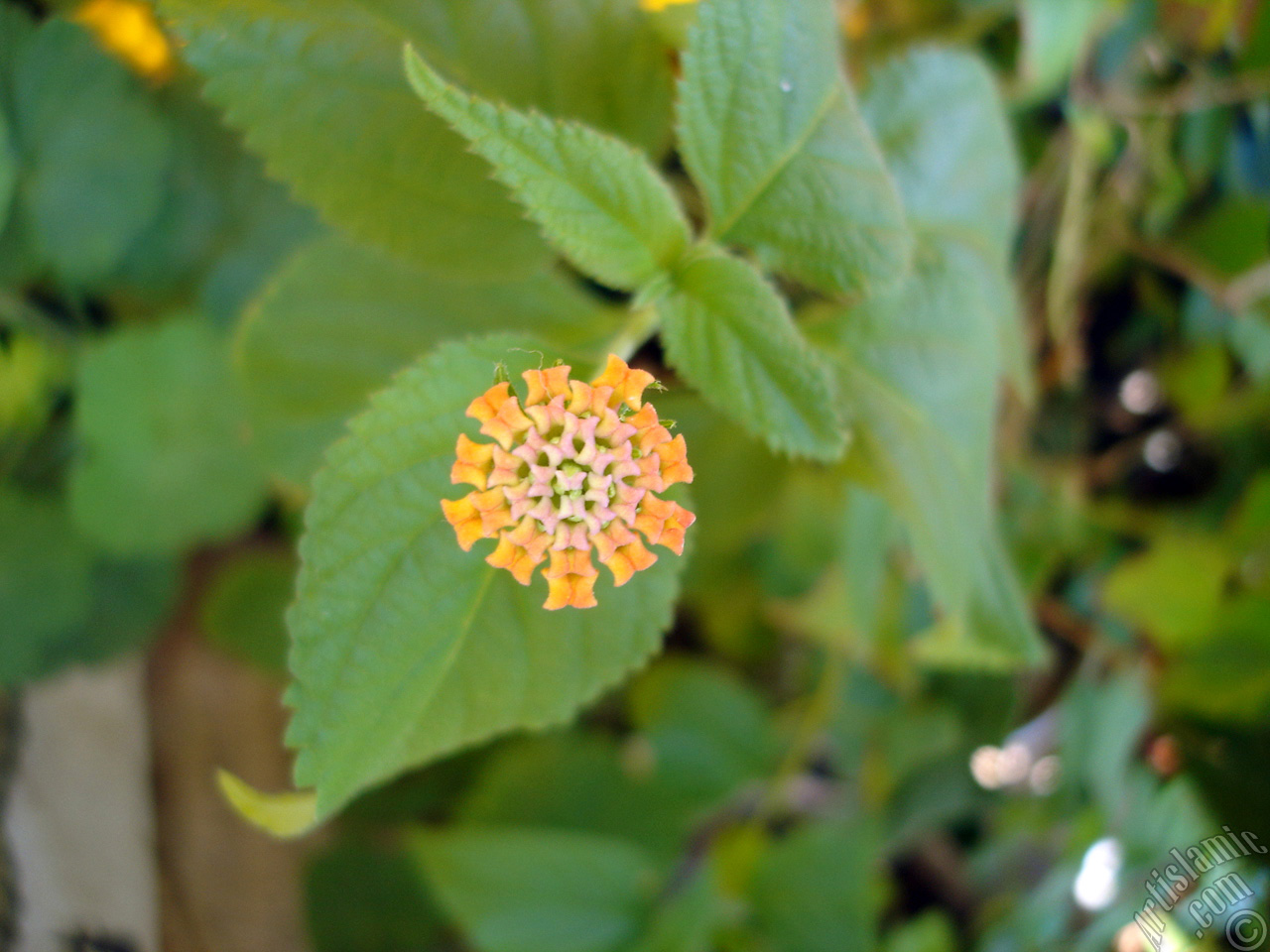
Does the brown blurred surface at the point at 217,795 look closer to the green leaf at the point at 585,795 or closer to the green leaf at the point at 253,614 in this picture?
the green leaf at the point at 253,614

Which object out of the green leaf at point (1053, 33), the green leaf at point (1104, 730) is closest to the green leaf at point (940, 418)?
the green leaf at point (1053, 33)

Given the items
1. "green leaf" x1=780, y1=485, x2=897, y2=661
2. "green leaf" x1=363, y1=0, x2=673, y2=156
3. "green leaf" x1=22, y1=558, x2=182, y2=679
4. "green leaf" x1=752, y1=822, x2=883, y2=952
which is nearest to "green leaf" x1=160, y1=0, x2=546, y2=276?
"green leaf" x1=363, y1=0, x2=673, y2=156

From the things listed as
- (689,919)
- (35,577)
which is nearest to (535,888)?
(689,919)

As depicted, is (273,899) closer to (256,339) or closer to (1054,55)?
(256,339)

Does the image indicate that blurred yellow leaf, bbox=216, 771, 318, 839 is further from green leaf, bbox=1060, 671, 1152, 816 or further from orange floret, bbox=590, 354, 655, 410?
green leaf, bbox=1060, 671, 1152, 816

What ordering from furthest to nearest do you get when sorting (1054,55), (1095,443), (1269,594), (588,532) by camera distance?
(1095,443) → (1269,594) → (1054,55) → (588,532)

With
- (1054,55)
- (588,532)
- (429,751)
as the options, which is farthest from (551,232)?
(1054,55)
